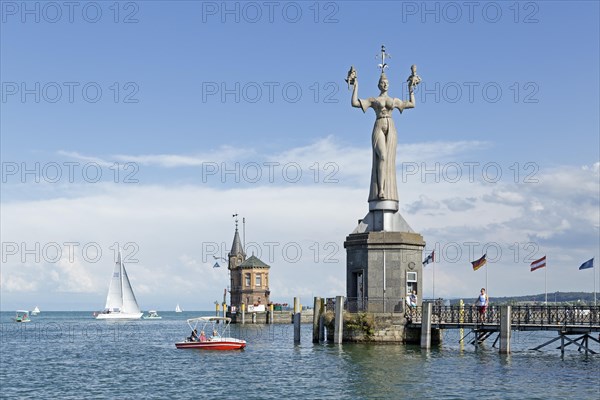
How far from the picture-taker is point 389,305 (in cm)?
4847

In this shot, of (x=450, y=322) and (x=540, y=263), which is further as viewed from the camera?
(x=540, y=263)

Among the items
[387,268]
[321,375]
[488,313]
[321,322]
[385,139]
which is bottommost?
[321,375]

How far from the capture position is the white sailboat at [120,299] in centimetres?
16212

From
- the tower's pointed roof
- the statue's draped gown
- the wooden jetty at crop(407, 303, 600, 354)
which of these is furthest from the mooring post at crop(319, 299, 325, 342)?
the tower's pointed roof

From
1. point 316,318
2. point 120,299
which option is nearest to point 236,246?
point 120,299

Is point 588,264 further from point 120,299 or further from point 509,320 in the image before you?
point 120,299

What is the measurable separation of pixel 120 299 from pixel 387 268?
4844 inches

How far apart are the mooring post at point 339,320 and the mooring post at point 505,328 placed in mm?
8854

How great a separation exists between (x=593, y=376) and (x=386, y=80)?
22179 millimetres

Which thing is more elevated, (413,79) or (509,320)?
(413,79)

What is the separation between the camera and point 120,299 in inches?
6476

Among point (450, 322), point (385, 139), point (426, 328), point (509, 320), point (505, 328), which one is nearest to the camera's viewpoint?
point (509, 320)

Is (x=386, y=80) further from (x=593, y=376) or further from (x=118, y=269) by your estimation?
(x=118, y=269)

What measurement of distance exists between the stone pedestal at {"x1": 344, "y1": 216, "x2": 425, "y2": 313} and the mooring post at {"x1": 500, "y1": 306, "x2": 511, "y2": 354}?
6526 millimetres
